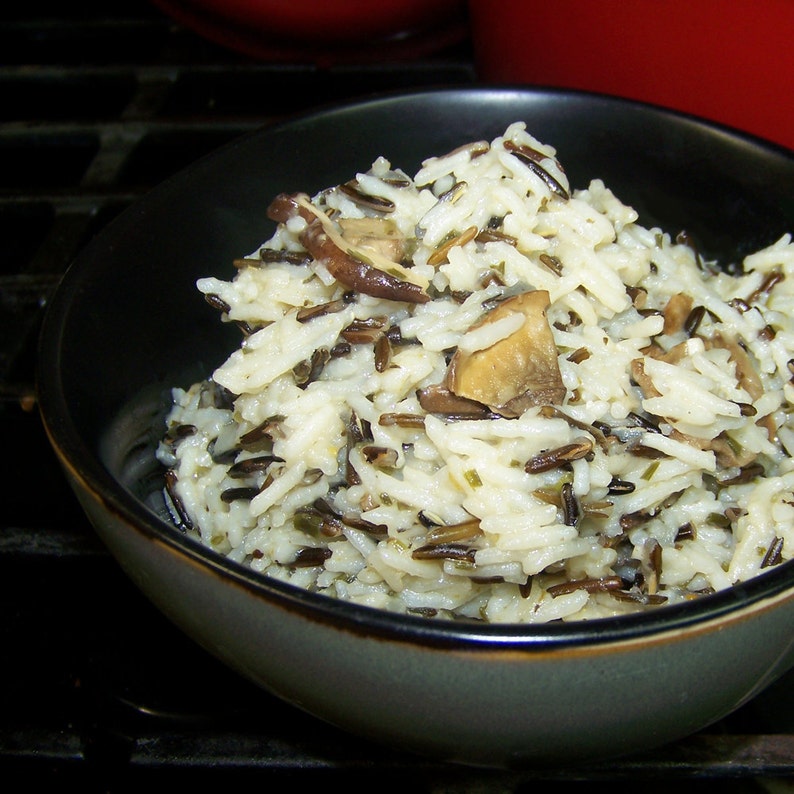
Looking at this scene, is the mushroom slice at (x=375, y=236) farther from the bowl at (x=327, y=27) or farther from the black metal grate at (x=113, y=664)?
the bowl at (x=327, y=27)

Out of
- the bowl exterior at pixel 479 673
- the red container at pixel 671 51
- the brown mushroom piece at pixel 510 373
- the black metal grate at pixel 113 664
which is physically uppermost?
the red container at pixel 671 51

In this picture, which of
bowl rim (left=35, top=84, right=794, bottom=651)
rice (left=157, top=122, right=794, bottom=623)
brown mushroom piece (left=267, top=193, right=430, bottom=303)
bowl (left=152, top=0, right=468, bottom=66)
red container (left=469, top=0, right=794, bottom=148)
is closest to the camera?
bowl rim (left=35, top=84, right=794, bottom=651)

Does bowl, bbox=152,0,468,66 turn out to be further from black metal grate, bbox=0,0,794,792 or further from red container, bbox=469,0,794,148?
red container, bbox=469,0,794,148

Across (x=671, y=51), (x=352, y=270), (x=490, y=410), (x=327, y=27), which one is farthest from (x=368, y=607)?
(x=327, y=27)


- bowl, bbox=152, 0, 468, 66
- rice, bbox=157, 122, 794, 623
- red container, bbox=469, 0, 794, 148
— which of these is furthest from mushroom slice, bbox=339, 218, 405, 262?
bowl, bbox=152, 0, 468, 66

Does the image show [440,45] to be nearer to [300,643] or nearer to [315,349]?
[315,349]

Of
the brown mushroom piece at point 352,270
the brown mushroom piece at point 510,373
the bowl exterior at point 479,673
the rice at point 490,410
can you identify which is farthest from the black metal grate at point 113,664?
the brown mushroom piece at point 352,270

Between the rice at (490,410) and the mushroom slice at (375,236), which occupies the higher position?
the mushroom slice at (375,236)
